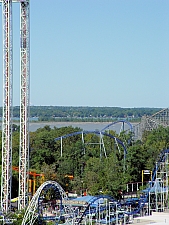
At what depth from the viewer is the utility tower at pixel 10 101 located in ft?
87.1

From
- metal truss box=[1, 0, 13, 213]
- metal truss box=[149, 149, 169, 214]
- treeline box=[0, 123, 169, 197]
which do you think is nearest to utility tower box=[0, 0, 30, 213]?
metal truss box=[1, 0, 13, 213]

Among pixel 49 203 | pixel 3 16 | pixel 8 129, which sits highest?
pixel 3 16

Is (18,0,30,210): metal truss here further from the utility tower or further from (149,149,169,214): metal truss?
(149,149,169,214): metal truss

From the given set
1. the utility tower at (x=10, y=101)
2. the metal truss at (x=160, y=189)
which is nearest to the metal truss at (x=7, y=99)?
the utility tower at (x=10, y=101)

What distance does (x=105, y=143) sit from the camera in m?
47.4

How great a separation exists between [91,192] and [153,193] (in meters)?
4.76

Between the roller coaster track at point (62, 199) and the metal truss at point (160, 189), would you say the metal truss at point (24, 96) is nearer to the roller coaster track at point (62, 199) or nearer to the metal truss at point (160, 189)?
the roller coaster track at point (62, 199)

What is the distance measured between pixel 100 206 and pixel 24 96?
228 inches

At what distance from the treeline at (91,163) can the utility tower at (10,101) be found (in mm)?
7790

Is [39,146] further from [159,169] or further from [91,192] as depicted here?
[159,169]

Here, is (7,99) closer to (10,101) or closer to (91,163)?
(10,101)

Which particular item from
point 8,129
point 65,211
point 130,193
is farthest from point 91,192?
point 8,129

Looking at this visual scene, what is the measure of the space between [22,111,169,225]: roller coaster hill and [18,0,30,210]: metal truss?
31.4 inches

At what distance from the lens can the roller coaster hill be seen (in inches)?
1020
